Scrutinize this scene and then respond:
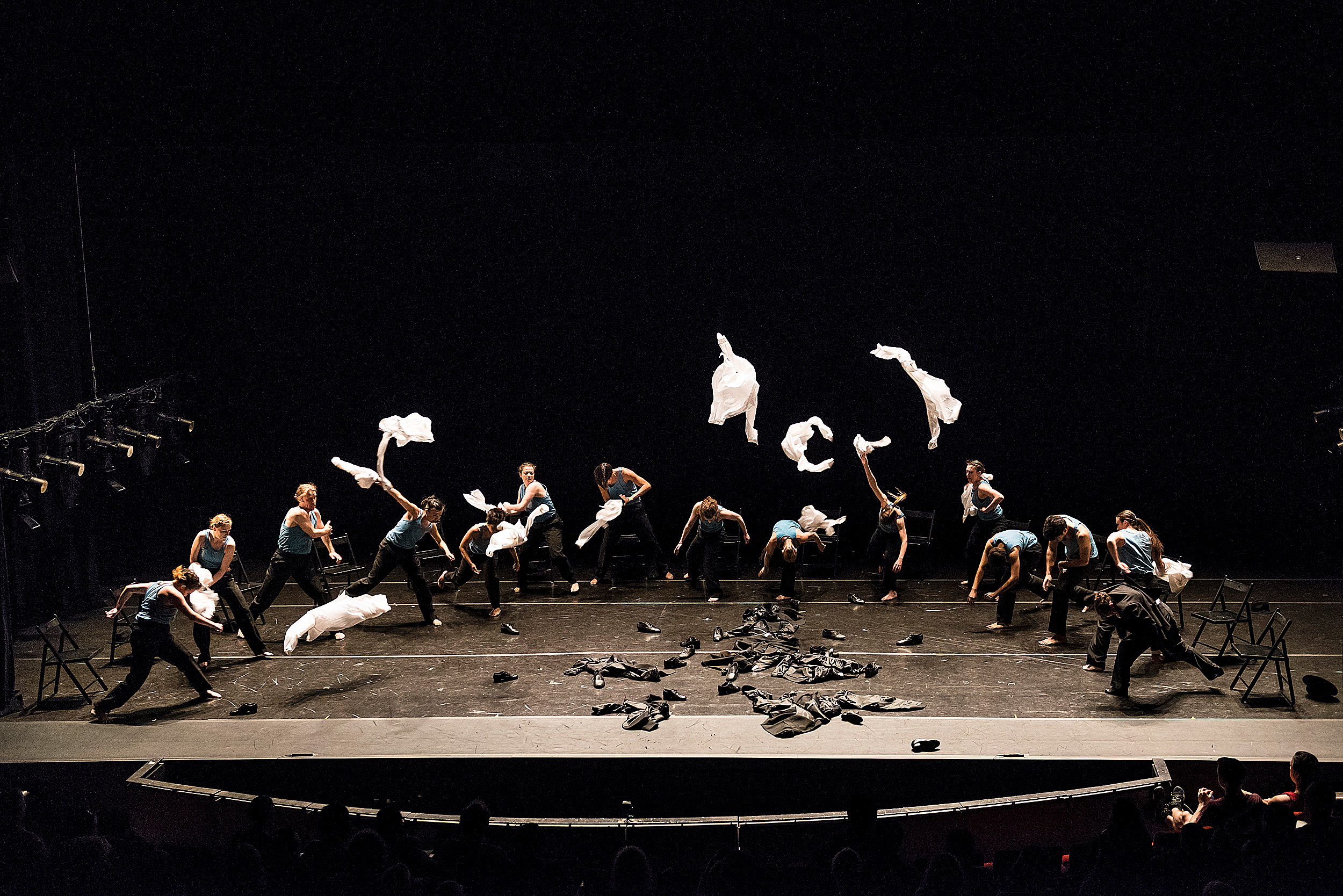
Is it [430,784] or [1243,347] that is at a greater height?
[1243,347]

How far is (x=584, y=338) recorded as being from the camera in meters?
12.5

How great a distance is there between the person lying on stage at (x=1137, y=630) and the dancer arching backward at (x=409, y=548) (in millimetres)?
5926

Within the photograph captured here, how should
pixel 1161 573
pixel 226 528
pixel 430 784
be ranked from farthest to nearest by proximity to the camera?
1. pixel 1161 573
2. pixel 226 528
3. pixel 430 784

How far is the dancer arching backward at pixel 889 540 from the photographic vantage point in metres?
10.0

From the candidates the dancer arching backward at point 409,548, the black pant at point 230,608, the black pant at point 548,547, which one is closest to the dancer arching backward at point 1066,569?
the black pant at point 548,547

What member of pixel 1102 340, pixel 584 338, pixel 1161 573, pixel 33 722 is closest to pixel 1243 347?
pixel 1102 340

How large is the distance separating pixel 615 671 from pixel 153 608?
144 inches

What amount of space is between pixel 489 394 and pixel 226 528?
486 centimetres

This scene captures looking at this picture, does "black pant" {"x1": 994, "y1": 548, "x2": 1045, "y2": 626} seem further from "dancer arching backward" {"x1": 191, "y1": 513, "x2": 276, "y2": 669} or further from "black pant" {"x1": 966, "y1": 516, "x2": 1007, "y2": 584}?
Result: "dancer arching backward" {"x1": 191, "y1": 513, "x2": 276, "y2": 669}

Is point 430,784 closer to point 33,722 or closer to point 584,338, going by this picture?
point 33,722

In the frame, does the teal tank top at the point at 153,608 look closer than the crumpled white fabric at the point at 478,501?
Yes

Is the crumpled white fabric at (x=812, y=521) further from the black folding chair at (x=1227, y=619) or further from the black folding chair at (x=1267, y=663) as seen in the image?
the black folding chair at (x=1267, y=663)

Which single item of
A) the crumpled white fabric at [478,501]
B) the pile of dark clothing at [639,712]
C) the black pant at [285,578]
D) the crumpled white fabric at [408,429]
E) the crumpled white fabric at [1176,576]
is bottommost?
the pile of dark clothing at [639,712]

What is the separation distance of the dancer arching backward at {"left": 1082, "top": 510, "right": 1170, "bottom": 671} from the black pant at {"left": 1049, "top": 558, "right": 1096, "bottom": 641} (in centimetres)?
27
